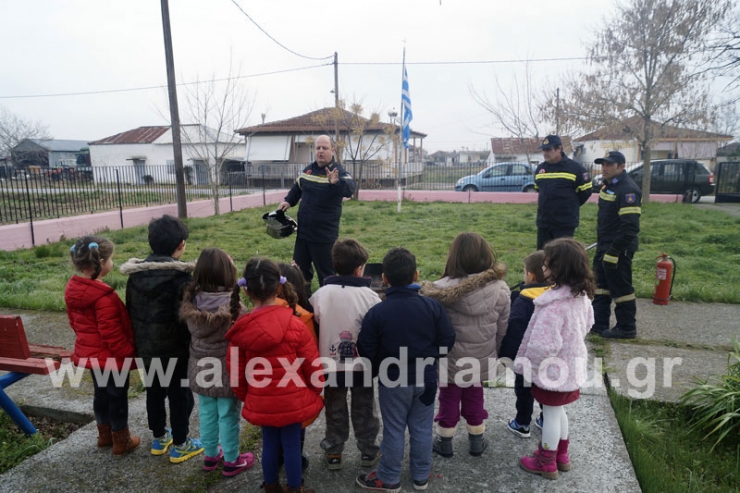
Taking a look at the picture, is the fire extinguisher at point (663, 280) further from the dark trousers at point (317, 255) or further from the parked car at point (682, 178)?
the parked car at point (682, 178)

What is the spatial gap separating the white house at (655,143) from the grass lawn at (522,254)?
307 cm

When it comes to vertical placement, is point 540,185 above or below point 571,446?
above

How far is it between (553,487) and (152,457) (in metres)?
2.24

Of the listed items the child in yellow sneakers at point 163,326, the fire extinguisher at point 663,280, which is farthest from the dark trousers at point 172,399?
the fire extinguisher at point 663,280

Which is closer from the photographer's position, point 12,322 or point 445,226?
point 12,322

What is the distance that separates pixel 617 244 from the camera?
452cm

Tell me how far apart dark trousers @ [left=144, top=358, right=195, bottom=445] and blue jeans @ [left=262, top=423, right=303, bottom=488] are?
704 millimetres

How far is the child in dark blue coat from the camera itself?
2.76 meters

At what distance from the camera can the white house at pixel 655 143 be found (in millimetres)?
17344

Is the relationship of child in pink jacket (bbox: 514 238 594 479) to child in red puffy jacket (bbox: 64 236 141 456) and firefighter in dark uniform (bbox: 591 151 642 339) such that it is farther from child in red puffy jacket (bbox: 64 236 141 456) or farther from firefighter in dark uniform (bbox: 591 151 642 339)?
child in red puffy jacket (bbox: 64 236 141 456)

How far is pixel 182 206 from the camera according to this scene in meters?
13.8

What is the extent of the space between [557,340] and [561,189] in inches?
110

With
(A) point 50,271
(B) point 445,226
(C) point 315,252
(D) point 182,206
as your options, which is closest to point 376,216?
(B) point 445,226

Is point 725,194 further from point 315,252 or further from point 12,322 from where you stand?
point 12,322
